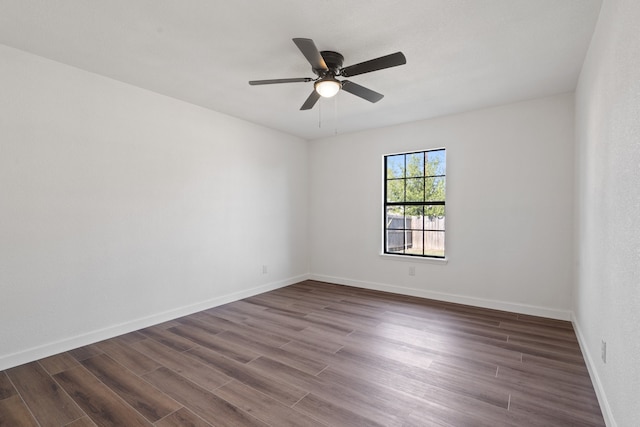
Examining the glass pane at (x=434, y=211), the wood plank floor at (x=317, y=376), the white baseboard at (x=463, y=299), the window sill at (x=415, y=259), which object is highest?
the glass pane at (x=434, y=211)

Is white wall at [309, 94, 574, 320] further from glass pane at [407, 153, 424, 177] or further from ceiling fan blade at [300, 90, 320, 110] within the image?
ceiling fan blade at [300, 90, 320, 110]

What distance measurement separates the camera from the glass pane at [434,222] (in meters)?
4.45

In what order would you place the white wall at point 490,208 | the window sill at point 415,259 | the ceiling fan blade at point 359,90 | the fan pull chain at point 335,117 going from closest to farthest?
1. the ceiling fan blade at point 359,90
2. the white wall at point 490,208
3. the fan pull chain at point 335,117
4. the window sill at point 415,259

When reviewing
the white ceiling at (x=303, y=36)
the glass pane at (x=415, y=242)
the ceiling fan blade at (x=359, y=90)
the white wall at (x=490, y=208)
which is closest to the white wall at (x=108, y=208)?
the white ceiling at (x=303, y=36)

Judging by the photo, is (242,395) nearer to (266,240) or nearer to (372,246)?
(266,240)

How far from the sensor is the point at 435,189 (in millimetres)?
4500

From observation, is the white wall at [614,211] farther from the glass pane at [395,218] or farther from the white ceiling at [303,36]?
the glass pane at [395,218]

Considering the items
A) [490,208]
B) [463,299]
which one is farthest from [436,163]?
[463,299]

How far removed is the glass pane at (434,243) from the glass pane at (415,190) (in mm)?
533

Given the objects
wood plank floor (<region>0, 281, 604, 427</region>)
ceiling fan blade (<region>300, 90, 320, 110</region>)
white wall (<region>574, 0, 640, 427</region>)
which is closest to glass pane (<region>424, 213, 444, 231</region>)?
wood plank floor (<region>0, 281, 604, 427</region>)

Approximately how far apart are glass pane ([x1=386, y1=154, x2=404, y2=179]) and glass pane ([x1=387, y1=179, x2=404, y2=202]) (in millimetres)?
94

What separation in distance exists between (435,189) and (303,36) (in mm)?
3006

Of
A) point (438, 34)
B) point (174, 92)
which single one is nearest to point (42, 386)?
point (174, 92)

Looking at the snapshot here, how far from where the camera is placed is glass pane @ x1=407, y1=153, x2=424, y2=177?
4.62 metres
